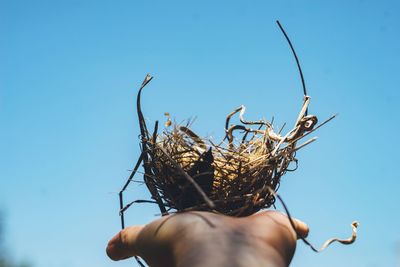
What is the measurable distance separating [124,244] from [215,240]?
0.54 meters

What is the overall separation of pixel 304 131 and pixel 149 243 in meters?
0.87

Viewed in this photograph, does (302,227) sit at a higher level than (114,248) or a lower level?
lower

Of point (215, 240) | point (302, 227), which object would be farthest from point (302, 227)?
point (215, 240)

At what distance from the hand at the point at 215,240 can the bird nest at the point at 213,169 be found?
0.78ft

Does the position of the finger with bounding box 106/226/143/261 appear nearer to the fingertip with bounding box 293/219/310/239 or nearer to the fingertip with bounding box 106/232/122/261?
the fingertip with bounding box 106/232/122/261

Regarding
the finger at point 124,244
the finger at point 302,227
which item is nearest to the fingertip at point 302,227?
the finger at point 302,227

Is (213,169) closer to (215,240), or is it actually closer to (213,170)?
(213,170)

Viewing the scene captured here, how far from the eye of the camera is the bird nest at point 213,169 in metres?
2.57

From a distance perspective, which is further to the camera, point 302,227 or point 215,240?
point 302,227

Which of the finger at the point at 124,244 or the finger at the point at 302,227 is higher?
the finger at the point at 124,244

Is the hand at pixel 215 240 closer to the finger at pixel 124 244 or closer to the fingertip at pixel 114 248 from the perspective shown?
the finger at pixel 124 244

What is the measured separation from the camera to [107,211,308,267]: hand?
1985 mm

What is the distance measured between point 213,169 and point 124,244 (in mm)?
424

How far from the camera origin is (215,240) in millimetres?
2037
